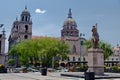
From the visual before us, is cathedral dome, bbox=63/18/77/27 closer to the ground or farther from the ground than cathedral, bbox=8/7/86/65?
farther from the ground

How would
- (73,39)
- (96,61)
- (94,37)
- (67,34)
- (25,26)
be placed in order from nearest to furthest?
(96,61), (94,37), (25,26), (73,39), (67,34)

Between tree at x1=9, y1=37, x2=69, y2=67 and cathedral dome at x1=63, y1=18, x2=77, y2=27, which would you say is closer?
tree at x1=9, y1=37, x2=69, y2=67

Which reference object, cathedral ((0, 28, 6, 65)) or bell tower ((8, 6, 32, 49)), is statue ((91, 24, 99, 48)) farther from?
bell tower ((8, 6, 32, 49))

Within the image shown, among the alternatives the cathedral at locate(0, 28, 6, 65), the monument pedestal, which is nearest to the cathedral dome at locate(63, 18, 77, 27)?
the cathedral at locate(0, 28, 6, 65)

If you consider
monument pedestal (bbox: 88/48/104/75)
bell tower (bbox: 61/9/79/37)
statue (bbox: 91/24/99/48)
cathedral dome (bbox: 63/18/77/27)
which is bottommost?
monument pedestal (bbox: 88/48/104/75)

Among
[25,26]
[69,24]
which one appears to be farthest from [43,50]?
[69,24]

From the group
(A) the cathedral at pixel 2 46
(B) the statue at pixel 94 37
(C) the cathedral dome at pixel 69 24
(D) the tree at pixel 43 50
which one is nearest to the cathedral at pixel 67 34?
(C) the cathedral dome at pixel 69 24

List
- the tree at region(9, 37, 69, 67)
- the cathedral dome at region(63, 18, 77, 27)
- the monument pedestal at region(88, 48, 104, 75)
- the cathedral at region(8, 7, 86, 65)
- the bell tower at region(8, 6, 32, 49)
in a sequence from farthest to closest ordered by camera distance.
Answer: the cathedral dome at region(63, 18, 77, 27)
the cathedral at region(8, 7, 86, 65)
the bell tower at region(8, 6, 32, 49)
the tree at region(9, 37, 69, 67)
the monument pedestal at region(88, 48, 104, 75)

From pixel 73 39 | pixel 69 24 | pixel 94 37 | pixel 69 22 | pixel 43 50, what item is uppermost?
pixel 69 22

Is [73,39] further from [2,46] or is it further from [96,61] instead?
[96,61]

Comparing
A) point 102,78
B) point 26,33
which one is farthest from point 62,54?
point 102,78

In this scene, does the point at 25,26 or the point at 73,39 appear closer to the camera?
the point at 25,26

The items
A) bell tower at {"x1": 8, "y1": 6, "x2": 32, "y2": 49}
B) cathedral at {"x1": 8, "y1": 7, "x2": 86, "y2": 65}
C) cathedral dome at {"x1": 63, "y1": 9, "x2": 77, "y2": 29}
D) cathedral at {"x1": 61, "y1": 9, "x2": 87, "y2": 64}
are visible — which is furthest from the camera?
cathedral dome at {"x1": 63, "y1": 9, "x2": 77, "y2": 29}

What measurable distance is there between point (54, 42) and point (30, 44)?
24.9 ft
